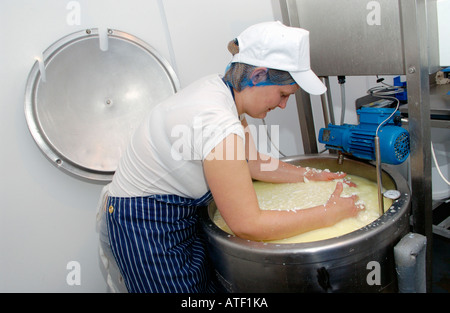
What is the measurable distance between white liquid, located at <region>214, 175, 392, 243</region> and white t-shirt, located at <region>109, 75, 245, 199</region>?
0.31 metres

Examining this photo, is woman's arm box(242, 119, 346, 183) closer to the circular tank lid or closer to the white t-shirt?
the white t-shirt

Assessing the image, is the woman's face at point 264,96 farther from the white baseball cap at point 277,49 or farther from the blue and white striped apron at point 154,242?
the blue and white striped apron at point 154,242

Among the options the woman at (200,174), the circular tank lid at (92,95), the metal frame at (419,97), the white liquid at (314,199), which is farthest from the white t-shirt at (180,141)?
the metal frame at (419,97)

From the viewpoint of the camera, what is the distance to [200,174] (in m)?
1.25

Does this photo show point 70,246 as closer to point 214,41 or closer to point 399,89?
point 214,41

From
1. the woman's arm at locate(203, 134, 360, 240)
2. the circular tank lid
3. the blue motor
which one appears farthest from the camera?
the circular tank lid

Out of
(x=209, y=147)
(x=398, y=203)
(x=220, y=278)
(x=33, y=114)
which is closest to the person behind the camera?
(x=209, y=147)

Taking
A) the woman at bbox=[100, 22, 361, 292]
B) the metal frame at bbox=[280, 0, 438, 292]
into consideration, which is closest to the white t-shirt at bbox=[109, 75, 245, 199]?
the woman at bbox=[100, 22, 361, 292]

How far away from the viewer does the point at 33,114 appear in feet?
5.29

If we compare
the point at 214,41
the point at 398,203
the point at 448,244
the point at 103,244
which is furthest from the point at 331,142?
the point at 448,244

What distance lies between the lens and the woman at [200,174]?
3.64 ft

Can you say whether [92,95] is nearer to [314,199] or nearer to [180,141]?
[180,141]

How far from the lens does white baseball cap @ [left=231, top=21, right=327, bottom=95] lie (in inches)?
45.7
